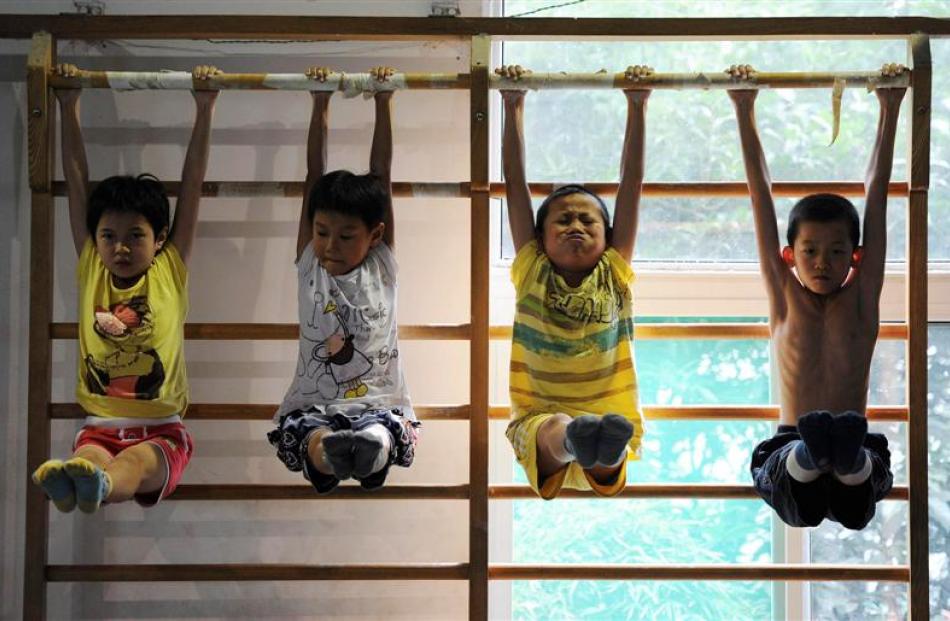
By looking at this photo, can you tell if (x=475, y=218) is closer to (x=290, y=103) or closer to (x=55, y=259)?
(x=290, y=103)

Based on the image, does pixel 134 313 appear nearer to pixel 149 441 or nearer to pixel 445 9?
pixel 149 441

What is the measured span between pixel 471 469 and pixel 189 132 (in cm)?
115

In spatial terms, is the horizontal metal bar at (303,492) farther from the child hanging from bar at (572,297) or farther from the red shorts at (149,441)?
the child hanging from bar at (572,297)

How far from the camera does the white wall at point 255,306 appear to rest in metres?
2.79

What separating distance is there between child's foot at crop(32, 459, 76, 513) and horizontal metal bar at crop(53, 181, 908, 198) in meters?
0.74

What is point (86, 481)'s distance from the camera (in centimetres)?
210

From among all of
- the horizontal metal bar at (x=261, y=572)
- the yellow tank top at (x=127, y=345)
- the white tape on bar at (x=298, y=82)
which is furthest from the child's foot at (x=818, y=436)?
the yellow tank top at (x=127, y=345)

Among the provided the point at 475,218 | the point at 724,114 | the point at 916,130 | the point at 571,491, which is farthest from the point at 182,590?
the point at 916,130

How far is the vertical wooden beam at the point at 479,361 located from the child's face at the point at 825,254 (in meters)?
0.73

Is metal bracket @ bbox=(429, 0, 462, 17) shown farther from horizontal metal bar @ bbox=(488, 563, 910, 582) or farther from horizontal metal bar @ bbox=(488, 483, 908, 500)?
horizontal metal bar @ bbox=(488, 563, 910, 582)

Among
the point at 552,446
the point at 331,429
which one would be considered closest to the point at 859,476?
the point at 552,446

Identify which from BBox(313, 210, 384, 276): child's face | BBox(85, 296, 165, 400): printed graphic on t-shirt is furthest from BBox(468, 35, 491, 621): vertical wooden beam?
BBox(85, 296, 165, 400): printed graphic on t-shirt

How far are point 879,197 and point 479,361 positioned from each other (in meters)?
0.99

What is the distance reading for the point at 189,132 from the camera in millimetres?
2812
